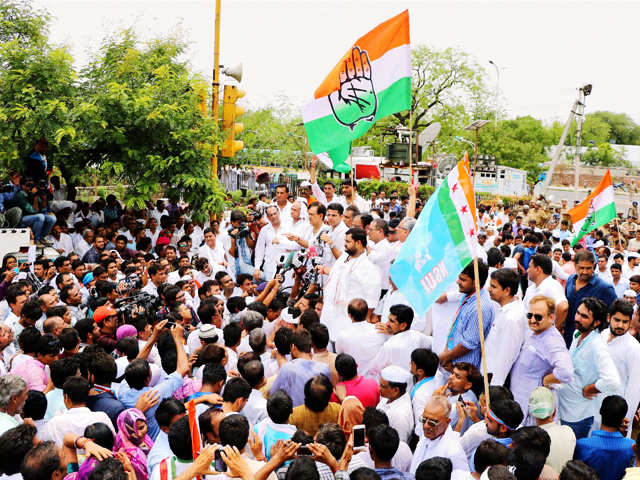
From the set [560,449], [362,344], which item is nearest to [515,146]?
[362,344]

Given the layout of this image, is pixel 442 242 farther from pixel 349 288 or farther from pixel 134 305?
pixel 134 305

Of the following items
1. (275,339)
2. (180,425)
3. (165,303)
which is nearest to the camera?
(180,425)

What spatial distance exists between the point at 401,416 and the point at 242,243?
227 inches

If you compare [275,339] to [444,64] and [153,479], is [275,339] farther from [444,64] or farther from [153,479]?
[444,64]

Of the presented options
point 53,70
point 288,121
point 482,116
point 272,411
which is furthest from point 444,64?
point 272,411

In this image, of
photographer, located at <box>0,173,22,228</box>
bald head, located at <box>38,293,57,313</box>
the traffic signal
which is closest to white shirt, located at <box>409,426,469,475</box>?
bald head, located at <box>38,293,57,313</box>

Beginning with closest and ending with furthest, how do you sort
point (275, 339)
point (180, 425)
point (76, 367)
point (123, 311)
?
point (180, 425) → point (76, 367) → point (275, 339) → point (123, 311)

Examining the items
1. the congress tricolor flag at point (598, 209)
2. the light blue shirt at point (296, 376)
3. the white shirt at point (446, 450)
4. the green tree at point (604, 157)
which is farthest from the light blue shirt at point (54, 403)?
the green tree at point (604, 157)

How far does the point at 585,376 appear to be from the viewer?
502 centimetres

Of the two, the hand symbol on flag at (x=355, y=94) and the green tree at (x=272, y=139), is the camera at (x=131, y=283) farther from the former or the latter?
the green tree at (x=272, y=139)

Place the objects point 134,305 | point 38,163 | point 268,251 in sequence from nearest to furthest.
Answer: point 134,305 < point 268,251 < point 38,163

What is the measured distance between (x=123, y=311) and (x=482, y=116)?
39.6m

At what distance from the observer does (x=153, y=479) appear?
3.57m

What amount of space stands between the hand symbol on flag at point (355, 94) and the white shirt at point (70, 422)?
5.05 metres
